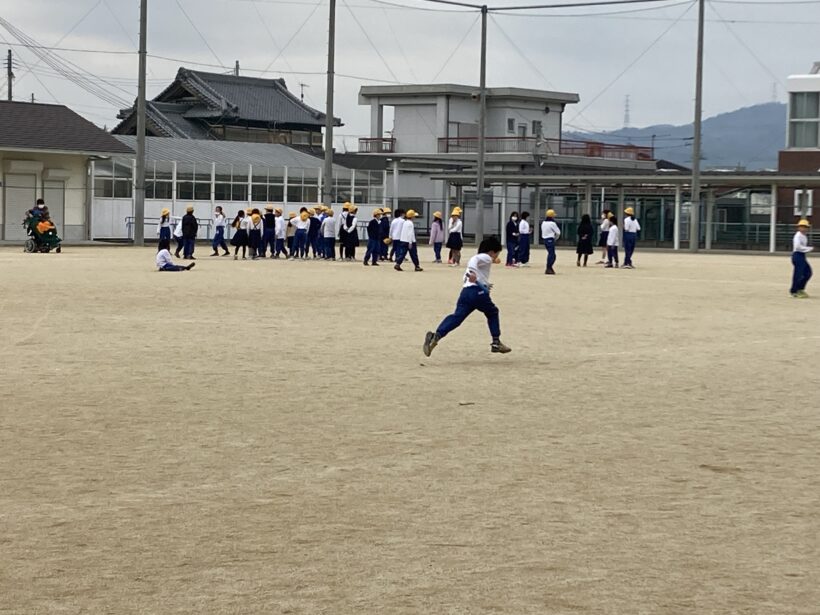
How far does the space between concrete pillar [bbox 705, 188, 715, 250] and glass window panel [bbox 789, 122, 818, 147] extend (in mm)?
11461

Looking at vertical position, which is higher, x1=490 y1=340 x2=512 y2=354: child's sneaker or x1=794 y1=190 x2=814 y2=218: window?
x1=794 y1=190 x2=814 y2=218: window

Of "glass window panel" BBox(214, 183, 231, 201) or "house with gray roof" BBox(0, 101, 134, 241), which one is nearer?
"house with gray roof" BBox(0, 101, 134, 241)

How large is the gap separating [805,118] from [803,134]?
787 mm

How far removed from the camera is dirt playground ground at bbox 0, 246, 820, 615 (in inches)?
227

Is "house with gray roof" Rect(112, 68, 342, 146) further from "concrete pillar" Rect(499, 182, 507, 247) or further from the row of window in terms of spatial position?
"concrete pillar" Rect(499, 182, 507, 247)

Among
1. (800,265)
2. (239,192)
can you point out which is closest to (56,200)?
(239,192)

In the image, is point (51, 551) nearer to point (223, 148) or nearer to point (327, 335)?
point (327, 335)

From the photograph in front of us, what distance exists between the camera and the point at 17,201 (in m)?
49.2

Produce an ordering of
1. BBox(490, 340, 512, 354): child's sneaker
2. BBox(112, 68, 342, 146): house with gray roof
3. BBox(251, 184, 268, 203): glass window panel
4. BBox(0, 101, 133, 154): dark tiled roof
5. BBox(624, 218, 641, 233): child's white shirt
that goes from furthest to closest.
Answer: BBox(112, 68, 342, 146): house with gray roof, BBox(251, 184, 268, 203): glass window panel, BBox(0, 101, 133, 154): dark tiled roof, BBox(624, 218, 641, 233): child's white shirt, BBox(490, 340, 512, 354): child's sneaker

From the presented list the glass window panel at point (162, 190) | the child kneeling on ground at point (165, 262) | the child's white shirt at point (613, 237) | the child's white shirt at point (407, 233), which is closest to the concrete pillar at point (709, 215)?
the child's white shirt at point (613, 237)

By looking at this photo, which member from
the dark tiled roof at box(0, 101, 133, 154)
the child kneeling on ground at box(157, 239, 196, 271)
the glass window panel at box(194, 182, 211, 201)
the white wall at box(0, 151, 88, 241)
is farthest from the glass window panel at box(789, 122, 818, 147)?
the child kneeling on ground at box(157, 239, 196, 271)

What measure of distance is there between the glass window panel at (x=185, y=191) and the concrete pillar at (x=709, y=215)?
2131cm

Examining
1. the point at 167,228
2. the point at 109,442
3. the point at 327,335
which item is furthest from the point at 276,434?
the point at 167,228

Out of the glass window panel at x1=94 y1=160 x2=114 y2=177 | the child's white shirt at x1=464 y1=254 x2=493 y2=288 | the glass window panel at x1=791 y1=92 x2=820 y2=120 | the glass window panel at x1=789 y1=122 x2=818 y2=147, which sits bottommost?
the child's white shirt at x1=464 y1=254 x2=493 y2=288
